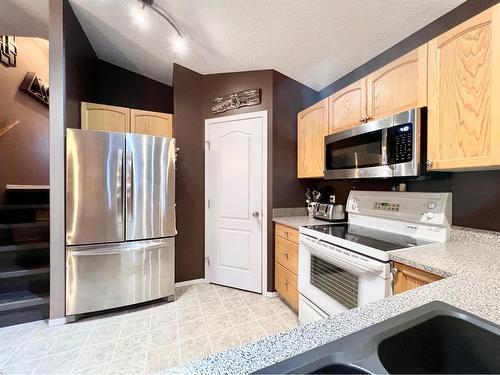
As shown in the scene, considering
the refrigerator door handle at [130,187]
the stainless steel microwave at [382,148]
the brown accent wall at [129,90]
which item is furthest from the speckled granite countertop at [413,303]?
the brown accent wall at [129,90]

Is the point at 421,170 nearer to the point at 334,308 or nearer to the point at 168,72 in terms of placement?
the point at 334,308

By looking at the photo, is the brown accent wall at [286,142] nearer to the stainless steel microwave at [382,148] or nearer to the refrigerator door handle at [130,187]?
the stainless steel microwave at [382,148]

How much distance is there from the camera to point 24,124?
9.63ft

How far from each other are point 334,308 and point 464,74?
1554 millimetres

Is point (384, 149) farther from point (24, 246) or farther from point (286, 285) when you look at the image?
point (24, 246)

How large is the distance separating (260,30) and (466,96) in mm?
1578

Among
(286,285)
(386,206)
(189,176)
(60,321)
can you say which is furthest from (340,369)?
(189,176)

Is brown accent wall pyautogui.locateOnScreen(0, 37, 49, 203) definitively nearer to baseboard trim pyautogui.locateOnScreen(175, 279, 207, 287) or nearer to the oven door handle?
baseboard trim pyautogui.locateOnScreen(175, 279, 207, 287)

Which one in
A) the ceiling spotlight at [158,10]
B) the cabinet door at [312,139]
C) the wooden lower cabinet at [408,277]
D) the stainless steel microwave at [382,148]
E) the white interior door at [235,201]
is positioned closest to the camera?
the wooden lower cabinet at [408,277]

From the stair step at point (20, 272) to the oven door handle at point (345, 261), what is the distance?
2.47 m

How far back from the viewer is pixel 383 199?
1.84 metres

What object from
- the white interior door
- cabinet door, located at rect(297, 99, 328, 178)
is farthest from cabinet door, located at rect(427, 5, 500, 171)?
the white interior door

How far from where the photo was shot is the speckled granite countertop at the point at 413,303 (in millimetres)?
443

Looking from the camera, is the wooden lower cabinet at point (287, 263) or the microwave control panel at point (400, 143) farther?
the wooden lower cabinet at point (287, 263)
